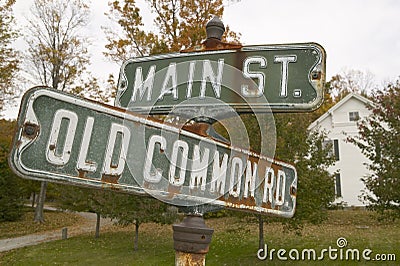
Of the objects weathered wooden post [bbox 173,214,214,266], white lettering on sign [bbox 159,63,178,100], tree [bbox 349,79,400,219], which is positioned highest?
tree [bbox 349,79,400,219]

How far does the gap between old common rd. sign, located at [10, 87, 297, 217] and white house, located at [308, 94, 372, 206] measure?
973 inches

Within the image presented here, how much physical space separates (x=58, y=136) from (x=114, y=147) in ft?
0.52

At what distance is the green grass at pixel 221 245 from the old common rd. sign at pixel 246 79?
9.01 m

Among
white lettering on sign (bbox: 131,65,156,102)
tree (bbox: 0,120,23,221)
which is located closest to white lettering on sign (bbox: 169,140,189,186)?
white lettering on sign (bbox: 131,65,156,102)

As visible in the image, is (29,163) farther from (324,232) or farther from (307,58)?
(324,232)

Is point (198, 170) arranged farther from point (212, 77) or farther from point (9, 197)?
point (9, 197)

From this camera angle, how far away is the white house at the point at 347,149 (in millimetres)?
24953

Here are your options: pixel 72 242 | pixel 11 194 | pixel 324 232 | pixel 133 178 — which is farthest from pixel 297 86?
pixel 11 194

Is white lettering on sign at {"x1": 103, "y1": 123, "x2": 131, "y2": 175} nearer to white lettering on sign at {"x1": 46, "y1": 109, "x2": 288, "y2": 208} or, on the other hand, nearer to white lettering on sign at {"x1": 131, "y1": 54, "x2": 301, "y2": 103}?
white lettering on sign at {"x1": 46, "y1": 109, "x2": 288, "y2": 208}

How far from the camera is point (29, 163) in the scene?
857mm

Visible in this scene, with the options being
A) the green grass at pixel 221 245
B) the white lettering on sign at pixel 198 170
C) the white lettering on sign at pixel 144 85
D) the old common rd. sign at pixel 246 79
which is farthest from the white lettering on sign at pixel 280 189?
the green grass at pixel 221 245

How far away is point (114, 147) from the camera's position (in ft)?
3.30

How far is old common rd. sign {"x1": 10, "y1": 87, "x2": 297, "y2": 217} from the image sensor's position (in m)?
0.87

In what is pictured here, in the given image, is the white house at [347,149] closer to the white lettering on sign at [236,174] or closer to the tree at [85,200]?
the tree at [85,200]
